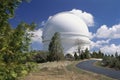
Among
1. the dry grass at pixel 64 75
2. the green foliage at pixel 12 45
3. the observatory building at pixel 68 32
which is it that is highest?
the observatory building at pixel 68 32

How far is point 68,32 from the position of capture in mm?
84125

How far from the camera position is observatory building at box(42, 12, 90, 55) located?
3300 inches

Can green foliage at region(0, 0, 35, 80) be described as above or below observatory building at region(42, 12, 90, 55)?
below

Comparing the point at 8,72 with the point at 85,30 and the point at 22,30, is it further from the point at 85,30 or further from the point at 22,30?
the point at 85,30

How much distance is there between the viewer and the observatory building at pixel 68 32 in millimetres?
83812

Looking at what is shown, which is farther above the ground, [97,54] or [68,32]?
[68,32]

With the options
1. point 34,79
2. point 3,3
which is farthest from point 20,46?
point 34,79

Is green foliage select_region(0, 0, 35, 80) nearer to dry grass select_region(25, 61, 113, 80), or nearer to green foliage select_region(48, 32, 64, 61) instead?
dry grass select_region(25, 61, 113, 80)

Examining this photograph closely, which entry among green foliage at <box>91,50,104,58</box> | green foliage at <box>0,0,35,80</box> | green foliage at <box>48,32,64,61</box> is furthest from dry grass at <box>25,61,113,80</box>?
green foliage at <box>91,50,104,58</box>

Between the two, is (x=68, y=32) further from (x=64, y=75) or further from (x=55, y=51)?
(x=64, y=75)

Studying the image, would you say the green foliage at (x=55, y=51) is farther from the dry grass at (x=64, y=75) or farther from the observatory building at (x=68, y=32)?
the dry grass at (x=64, y=75)

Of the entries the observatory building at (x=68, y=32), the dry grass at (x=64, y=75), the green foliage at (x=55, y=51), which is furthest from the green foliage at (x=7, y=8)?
the observatory building at (x=68, y=32)

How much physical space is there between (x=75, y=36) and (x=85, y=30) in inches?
262

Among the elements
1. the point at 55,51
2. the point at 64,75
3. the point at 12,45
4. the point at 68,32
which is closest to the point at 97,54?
the point at 68,32
